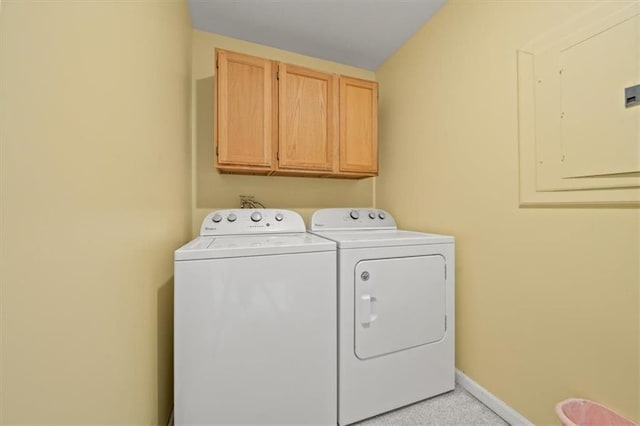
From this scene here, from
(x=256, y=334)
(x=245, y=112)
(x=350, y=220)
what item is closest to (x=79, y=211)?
(x=256, y=334)

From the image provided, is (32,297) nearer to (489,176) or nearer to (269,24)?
(489,176)

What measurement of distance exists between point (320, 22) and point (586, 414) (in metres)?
2.60

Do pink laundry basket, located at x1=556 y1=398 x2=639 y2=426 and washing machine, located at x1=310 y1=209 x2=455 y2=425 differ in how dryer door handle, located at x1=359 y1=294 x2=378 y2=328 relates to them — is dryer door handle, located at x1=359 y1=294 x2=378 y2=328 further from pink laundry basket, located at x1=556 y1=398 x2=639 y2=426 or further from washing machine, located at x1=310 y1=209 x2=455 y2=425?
pink laundry basket, located at x1=556 y1=398 x2=639 y2=426

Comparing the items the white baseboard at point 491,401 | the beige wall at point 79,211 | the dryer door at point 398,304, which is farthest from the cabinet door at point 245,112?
the white baseboard at point 491,401

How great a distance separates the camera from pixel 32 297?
0.48 meters

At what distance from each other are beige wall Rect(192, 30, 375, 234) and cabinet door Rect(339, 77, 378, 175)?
0.44 meters

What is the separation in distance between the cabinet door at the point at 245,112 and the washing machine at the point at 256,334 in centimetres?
78

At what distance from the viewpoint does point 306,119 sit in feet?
6.15

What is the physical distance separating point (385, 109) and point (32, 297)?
2.50 metres

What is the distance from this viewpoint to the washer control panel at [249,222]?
5.56 feet

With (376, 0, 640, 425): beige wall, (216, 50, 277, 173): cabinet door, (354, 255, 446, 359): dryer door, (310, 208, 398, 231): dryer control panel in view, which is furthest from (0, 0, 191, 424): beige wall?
(376, 0, 640, 425): beige wall

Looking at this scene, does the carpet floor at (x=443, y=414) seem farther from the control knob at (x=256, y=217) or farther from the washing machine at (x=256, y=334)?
the control knob at (x=256, y=217)

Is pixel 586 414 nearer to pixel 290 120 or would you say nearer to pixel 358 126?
pixel 358 126

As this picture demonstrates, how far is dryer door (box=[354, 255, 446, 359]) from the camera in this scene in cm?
132
